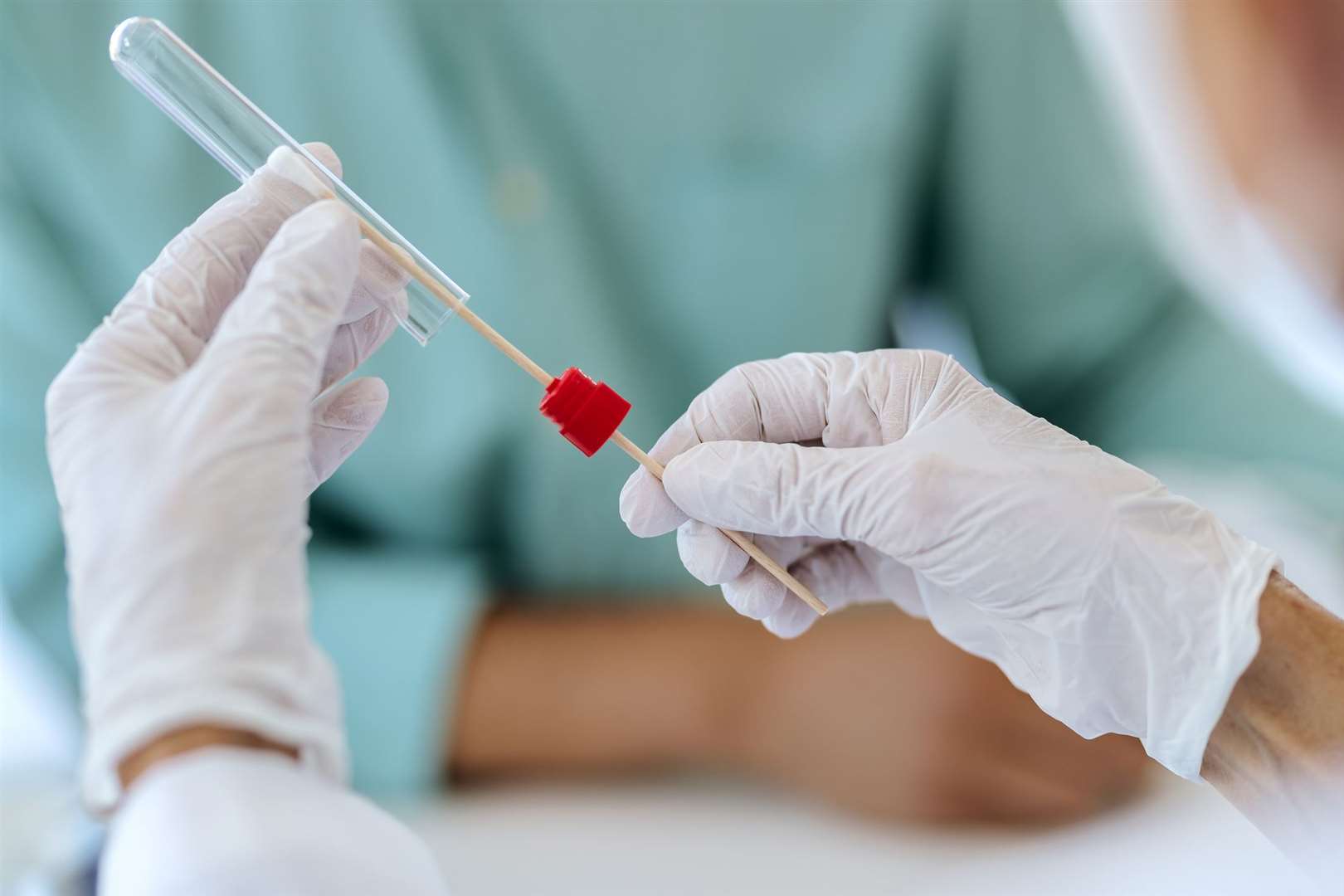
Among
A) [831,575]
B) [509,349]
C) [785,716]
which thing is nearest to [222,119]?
[509,349]

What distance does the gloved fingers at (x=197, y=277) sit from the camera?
477 millimetres

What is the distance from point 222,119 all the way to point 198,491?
0.22 m

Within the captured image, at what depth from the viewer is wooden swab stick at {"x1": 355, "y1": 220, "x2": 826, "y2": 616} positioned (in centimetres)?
50

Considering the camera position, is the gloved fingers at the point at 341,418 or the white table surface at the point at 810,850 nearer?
the gloved fingers at the point at 341,418

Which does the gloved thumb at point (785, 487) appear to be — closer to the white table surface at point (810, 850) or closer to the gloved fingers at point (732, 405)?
the gloved fingers at point (732, 405)

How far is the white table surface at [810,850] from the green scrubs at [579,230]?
0.48 ft

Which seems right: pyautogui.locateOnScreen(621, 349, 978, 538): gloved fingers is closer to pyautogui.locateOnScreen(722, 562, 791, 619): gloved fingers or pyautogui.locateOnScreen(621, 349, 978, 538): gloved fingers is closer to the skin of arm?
pyautogui.locateOnScreen(722, 562, 791, 619): gloved fingers

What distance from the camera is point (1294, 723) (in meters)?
0.47

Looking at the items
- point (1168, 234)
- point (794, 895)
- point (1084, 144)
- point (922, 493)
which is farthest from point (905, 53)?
point (794, 895)

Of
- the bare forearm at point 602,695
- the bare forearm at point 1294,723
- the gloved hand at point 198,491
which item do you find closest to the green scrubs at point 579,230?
the bare forearm at point 602,695

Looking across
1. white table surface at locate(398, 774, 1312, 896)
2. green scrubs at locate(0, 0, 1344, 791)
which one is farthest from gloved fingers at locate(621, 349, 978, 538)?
green scrubs at locate(0, 0, 1344, 791)

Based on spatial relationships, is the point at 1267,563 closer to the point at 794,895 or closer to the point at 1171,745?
the point at 1171,745

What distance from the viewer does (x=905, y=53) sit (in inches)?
39.3

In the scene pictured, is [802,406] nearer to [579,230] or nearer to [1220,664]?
[1220,664]
